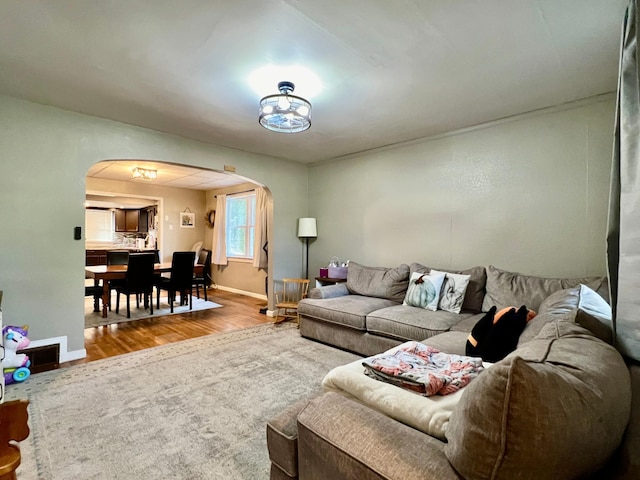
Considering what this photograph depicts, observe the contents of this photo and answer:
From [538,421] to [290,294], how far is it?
473cm

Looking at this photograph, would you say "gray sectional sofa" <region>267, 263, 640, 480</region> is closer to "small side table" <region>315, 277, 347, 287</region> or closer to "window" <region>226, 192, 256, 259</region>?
"small side table" <region>315, 277, 347, 287</region>

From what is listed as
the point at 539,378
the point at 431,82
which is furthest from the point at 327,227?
the point at 539,378

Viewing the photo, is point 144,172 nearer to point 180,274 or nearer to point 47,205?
point 180,274

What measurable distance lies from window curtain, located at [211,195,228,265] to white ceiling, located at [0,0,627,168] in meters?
4.13

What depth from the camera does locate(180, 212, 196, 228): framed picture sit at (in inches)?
308

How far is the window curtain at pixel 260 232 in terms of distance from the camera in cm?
Answer: 622

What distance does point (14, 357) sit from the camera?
2613mm

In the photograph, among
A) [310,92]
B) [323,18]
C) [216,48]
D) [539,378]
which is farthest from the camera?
[310,92]

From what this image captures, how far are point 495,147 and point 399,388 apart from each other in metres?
3.12

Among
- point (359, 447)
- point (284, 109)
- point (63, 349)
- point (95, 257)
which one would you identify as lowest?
point (63, 349)

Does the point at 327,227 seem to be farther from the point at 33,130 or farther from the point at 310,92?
the point at 33,130

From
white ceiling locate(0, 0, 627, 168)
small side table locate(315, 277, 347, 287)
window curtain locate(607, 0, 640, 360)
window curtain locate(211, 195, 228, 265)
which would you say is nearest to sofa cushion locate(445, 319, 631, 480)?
window curtain locate(607, 0, 640, 360)

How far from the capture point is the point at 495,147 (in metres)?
3.45

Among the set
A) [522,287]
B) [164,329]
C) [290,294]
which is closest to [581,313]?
[522,287]
